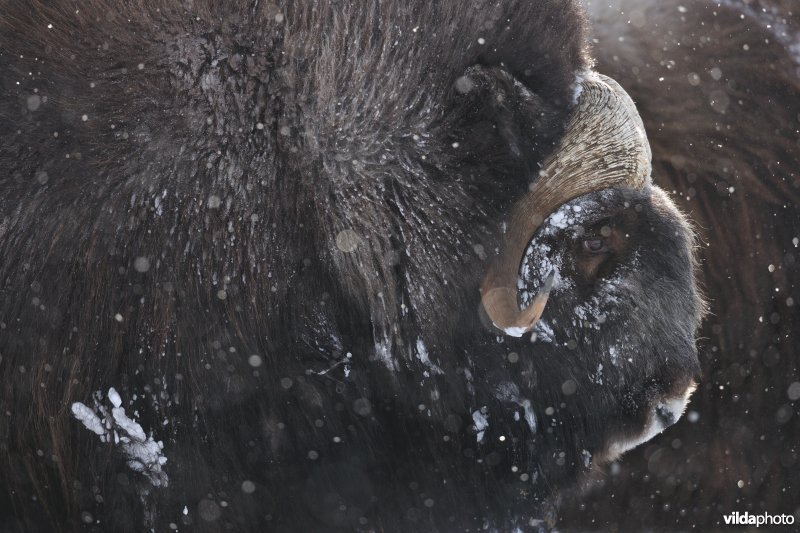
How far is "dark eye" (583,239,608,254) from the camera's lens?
2.31 meters

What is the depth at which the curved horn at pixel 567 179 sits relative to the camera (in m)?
2.22

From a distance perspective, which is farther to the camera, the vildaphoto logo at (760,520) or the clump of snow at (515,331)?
the vildaphoto logo at (760,520)

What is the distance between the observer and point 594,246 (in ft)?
7.59

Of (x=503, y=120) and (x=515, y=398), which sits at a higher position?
(x=503, y=120)

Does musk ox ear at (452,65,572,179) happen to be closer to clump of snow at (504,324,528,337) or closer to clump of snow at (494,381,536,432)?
clump of snow at (504,324,528,337)

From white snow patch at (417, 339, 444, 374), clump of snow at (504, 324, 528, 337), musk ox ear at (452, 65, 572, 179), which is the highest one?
musk ox ear at (452, 65, 572, 179)

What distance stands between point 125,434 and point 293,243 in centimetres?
72

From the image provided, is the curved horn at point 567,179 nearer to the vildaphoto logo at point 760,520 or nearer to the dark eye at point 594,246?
the dark eye at point 594,246

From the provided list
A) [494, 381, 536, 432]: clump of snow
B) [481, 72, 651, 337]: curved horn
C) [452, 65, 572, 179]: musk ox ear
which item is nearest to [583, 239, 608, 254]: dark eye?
[481, 72, 651, 337]: curved horn

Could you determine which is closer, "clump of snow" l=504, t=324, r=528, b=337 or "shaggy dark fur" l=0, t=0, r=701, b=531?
"shaggy dark fur" l=0, t=0, r=701, b=531

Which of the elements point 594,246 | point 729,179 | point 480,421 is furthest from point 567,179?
point 729,179

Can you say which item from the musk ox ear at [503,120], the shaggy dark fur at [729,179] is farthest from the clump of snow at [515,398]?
the shaggy dark fur at [729,179]

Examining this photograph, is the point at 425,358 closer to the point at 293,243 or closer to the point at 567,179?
the point at 293,243

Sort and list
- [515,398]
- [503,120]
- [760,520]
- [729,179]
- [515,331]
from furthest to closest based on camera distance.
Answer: [760,520] → [729,179] → [515,398] → [515,331] → [503,120]
